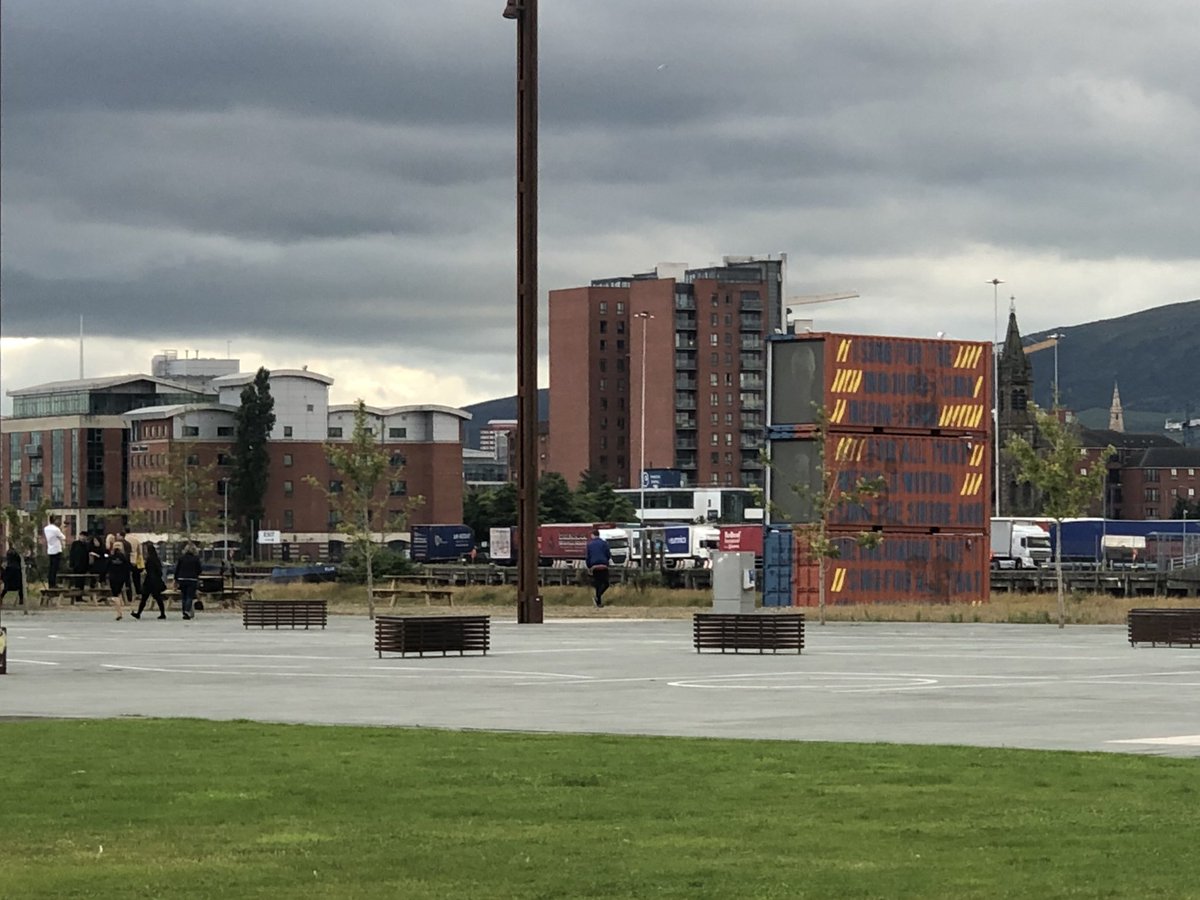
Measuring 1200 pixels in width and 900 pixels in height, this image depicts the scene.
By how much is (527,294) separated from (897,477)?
71.2 ft

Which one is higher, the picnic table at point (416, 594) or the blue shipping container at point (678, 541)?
the blue shipping container at point (678, 541)

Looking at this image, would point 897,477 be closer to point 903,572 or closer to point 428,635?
point 903,572

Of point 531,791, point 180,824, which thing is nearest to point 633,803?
point 531,791

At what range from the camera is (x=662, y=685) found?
2692cm

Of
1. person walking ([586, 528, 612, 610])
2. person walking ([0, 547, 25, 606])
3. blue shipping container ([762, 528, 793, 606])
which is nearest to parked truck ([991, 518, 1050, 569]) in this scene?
blue shipping container ([762, 528, 793, 606])

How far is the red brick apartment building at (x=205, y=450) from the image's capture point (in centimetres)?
17888

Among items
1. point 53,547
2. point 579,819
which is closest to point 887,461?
point 53,547

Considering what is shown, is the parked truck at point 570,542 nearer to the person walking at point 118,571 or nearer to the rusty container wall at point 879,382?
the rusty container wall at point 879,382

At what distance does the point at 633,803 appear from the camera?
13922 millimetres

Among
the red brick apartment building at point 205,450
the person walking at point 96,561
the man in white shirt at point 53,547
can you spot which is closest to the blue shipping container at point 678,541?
the red brick apartment building at point 205,450

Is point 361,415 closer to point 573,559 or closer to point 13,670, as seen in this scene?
point 13,670

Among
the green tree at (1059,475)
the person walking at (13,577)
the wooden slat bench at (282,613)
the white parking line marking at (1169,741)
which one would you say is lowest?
the white parking line marking at (1169,741)

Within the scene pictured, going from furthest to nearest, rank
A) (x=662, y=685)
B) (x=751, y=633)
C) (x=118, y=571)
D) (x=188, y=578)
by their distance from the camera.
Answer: (x=118, y=571) → (x=188, y=578) → (x=751, y=633) → (x=662, y=685)

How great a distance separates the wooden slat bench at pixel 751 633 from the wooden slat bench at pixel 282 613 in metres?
14.4
